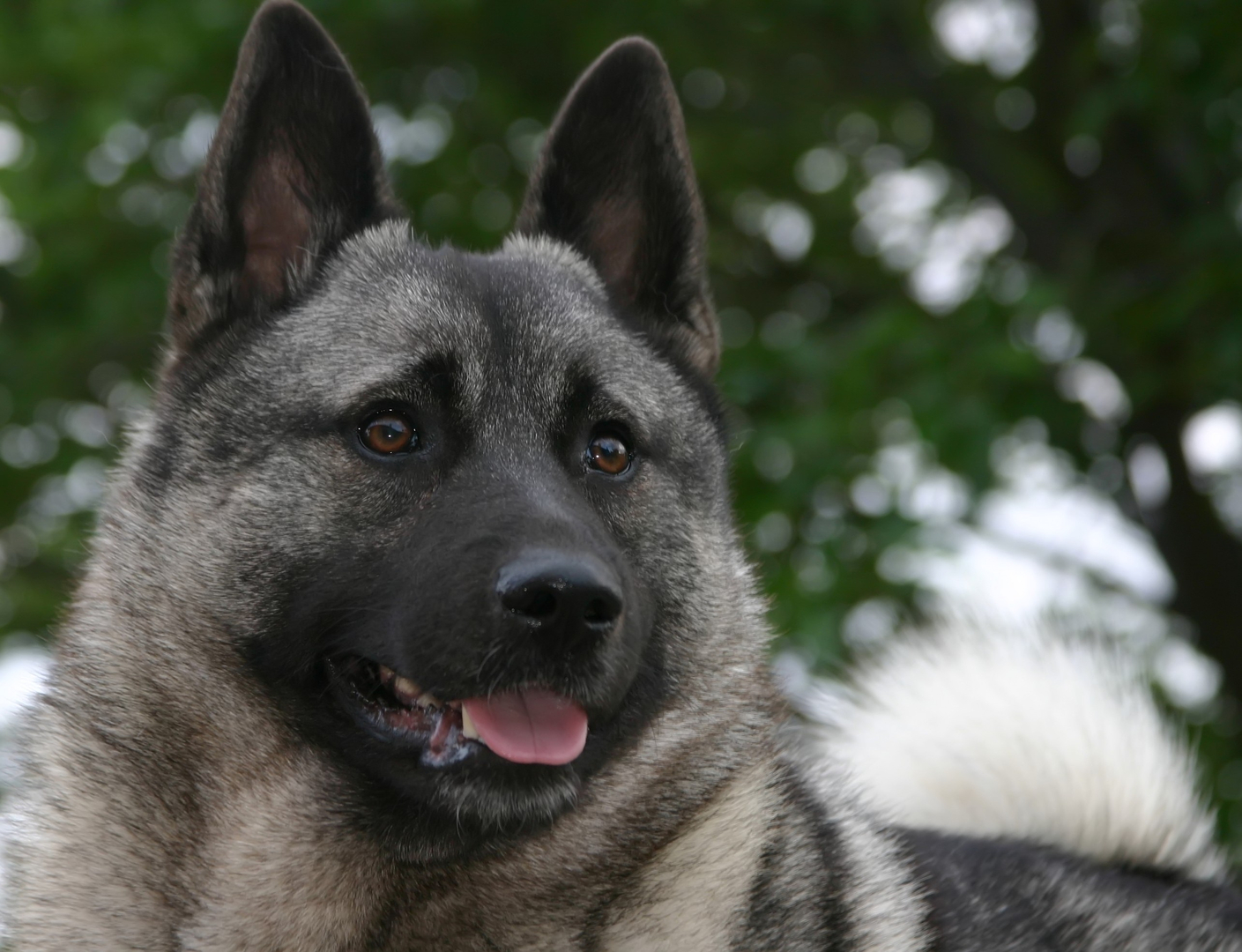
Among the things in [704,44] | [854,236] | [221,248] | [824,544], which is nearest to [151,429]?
[221,248]

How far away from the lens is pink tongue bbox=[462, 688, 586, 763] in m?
2.31

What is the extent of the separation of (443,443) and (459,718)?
523 millimetres

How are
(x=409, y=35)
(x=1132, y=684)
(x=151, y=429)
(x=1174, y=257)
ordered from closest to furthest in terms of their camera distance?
(x=151, y=429)
(x=1132, y=684)
(x=1174, y=257)
(x=409, y=35)

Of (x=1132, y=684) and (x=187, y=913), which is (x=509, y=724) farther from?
(x=1132, y=684)

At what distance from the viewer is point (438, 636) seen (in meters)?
2.24

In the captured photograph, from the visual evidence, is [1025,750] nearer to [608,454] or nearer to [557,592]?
[608,454]

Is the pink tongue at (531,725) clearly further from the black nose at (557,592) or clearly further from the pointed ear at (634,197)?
the pointed ear at (634,197)

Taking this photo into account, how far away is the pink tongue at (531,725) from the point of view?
2.31m

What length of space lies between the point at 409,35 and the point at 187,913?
4289mm

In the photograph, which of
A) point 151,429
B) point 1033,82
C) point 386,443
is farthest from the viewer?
point 1033,82

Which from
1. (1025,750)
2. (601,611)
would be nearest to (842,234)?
(1025,750)

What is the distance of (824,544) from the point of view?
14.8 ft

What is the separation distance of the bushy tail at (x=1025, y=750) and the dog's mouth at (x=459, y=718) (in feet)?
3.91

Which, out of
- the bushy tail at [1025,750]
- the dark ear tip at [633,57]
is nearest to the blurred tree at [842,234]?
the bushy tail at [1025,750]
